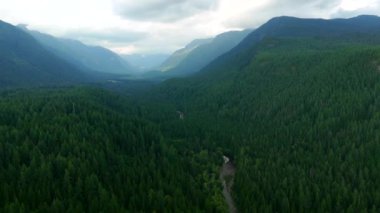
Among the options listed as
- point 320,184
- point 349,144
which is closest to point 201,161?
point 320,184

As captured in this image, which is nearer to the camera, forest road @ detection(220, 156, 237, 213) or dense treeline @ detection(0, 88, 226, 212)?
dense treeline @ detection(0, 88, 226, 212)

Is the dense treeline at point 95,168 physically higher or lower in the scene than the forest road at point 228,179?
higher

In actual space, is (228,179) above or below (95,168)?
below

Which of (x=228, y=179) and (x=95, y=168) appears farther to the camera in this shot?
(x=228, y=179)

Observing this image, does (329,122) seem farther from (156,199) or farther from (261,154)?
(156,199)

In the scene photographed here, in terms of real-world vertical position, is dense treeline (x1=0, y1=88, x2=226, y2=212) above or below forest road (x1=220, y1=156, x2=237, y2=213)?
above
